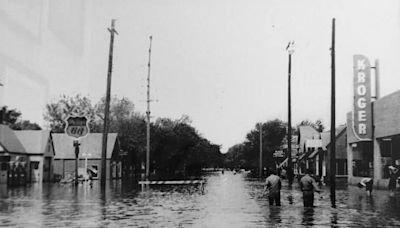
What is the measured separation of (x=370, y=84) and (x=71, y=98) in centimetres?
5939

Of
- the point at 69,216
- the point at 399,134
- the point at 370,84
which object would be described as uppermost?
the point at 370,84

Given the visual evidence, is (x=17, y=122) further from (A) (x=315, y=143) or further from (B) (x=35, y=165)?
(A) (x=315, y=143)

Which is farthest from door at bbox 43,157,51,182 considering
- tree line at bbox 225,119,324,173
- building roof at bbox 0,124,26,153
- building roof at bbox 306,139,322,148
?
tree line at bbox 225,119,324,173

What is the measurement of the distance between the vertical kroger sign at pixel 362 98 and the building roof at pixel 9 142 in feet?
91.2

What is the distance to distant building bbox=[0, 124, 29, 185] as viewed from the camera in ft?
147

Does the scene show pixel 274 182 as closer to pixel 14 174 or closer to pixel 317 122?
pixel 14 174

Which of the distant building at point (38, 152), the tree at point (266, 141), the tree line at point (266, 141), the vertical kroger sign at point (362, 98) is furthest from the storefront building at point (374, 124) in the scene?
the tree at point (266, 141)

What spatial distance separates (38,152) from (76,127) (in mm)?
7399

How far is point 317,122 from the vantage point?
475 ft

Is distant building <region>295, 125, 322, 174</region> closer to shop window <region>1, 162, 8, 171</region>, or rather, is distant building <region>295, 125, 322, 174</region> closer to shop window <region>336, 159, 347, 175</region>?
shop window <region>336, 159, 347, 175</region>

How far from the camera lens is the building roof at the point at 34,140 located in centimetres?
5403

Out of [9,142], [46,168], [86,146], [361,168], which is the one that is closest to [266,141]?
[86,146]

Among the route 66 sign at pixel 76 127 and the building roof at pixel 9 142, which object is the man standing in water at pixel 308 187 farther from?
the building roof at pixel 9 142

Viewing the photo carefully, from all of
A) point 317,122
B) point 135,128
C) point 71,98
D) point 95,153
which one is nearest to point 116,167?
point 95,153
